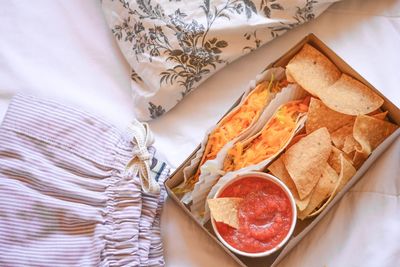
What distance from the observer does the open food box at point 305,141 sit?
1.01 meters

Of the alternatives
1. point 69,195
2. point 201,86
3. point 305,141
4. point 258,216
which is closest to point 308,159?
point 305,141

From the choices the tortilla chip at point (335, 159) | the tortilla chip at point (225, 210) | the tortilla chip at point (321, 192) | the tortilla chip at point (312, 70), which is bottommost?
the tortilla chip at point (321, 192)

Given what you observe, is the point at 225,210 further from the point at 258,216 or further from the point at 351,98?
the point at 351,98

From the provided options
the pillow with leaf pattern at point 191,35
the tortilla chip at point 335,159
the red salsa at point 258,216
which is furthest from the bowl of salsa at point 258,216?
the pillow with leaf pattern at point 191,35

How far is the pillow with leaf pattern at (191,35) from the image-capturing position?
1.12 meters

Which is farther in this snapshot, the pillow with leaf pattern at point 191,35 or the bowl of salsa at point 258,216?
the pillow with leaf pattern at point 191,35

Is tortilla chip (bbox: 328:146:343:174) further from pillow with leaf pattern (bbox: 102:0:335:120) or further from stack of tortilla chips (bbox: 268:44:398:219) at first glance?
pillow with leaf pattern (bbox: 102:0:335:120)

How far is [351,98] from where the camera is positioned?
104 centimetres

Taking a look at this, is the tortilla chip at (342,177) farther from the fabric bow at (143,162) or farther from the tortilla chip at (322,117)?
the fabric bow at (143,162)

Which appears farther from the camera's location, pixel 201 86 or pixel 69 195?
pixel 201 86

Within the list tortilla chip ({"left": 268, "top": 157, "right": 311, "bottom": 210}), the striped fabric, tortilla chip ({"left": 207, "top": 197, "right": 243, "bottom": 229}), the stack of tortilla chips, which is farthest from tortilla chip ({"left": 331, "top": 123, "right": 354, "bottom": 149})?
the striped fabric

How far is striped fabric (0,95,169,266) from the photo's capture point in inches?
40.0

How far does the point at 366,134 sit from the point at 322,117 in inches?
3.4

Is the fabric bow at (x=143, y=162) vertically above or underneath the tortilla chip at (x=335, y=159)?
above
